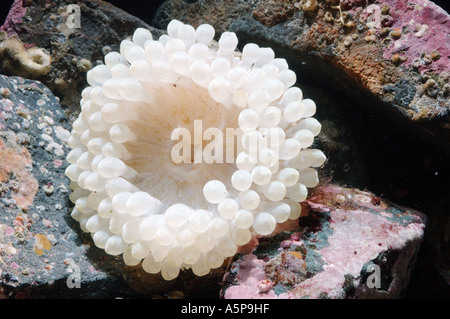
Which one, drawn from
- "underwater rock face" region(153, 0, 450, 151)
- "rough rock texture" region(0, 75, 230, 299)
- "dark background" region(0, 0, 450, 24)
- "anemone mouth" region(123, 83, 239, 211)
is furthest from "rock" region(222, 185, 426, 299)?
"dark background" region(0, 0, 450, 24)

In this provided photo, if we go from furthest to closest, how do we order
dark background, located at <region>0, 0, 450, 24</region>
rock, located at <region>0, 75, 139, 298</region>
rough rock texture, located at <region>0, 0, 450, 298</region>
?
dark background, located at <region>0, 0, 450, 24</region>, rough rock texture, located at <region>0, 0, 450, 298</region>, rock, located at <region>0, 75, 139, 298</region>

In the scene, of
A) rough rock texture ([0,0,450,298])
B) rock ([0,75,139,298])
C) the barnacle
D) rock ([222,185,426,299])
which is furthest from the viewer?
the barnacle

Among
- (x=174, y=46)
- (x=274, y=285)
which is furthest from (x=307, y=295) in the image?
(x=174, y=46)

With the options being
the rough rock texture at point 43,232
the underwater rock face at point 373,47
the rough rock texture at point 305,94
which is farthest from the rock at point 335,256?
the underwater rock face at point 373,47

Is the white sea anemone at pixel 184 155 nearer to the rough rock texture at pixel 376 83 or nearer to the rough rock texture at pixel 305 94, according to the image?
the rough rock texture at pixel 305 94

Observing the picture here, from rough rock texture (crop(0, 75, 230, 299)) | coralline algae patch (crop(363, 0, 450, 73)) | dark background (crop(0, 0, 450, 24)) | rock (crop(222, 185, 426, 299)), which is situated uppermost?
coralline algae patch (crop(363, 0, 450, 73))
